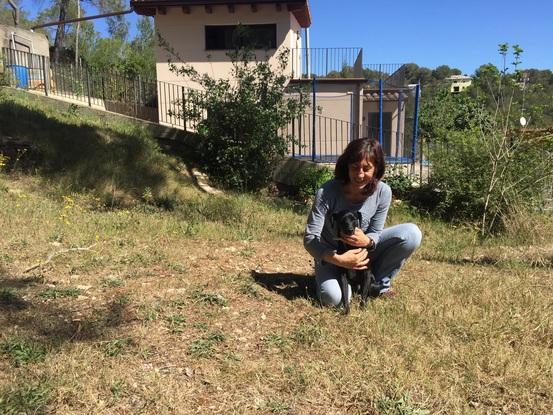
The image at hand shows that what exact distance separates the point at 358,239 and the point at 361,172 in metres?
0.46

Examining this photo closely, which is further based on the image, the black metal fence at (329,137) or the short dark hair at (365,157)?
the black metal fence at (329,137)

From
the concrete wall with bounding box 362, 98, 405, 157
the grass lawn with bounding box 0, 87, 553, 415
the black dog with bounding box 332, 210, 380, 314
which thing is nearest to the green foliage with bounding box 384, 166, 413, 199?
the grass lawn with bounding box 0, 87, 553, 415

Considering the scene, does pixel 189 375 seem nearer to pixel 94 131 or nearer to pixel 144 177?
pixel 144 177

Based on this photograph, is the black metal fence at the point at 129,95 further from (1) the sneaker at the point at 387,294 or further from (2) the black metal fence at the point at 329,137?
(1) the sneaker at the point at 387,294

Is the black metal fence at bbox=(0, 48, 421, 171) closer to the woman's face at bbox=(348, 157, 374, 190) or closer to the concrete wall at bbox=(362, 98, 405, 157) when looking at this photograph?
the concrete wall at bbox=(362, 98, 405, 157)

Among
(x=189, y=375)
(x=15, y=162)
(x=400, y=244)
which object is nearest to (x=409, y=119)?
(x=15, y=162)

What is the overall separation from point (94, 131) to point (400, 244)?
8.40 meters

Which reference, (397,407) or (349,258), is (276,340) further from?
(397,407)

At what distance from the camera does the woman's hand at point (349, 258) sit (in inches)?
141

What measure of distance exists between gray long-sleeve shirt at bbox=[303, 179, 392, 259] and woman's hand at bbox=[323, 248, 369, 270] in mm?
64

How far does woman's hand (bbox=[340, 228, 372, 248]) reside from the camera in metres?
3.57

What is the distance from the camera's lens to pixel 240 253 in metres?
5.27

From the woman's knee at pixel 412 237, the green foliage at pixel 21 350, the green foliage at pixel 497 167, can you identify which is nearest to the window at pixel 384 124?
the green foliage at pixel 497 167

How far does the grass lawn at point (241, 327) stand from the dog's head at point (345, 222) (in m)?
0.60
